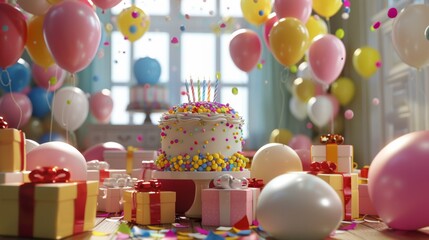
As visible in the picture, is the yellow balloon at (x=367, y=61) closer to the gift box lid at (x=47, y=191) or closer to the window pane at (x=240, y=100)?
the window pane at (x=240, y=100)

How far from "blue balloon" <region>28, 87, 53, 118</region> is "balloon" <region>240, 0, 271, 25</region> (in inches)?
91.0

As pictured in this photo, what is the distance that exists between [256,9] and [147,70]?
4.94ft

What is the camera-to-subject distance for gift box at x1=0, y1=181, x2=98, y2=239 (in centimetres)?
189

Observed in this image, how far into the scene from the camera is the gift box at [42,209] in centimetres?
189

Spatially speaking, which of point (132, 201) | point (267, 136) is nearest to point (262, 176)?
point (132, 201)

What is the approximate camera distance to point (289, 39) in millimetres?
3051

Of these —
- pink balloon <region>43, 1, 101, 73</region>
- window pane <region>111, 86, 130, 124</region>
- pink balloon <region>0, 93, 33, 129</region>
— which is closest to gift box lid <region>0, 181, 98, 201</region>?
pink balloon <region>43, 1, 101, 73</region>

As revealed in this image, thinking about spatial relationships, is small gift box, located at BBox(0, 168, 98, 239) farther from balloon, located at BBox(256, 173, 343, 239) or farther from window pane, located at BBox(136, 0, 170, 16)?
window pane, located at BBox(136, 0, 170, 16)

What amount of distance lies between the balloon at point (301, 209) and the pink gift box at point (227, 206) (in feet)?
1.29

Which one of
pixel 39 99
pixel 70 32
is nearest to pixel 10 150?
pixel 70 32

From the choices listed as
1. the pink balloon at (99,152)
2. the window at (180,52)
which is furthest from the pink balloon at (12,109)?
the window at (180,52)

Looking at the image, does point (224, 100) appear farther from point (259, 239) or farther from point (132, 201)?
point (259, 239)

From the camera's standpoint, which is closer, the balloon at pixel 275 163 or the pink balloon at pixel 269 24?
the balloon at pixel 275 163

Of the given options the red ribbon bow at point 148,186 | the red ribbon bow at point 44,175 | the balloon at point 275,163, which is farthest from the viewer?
the balloon at point 275,163
